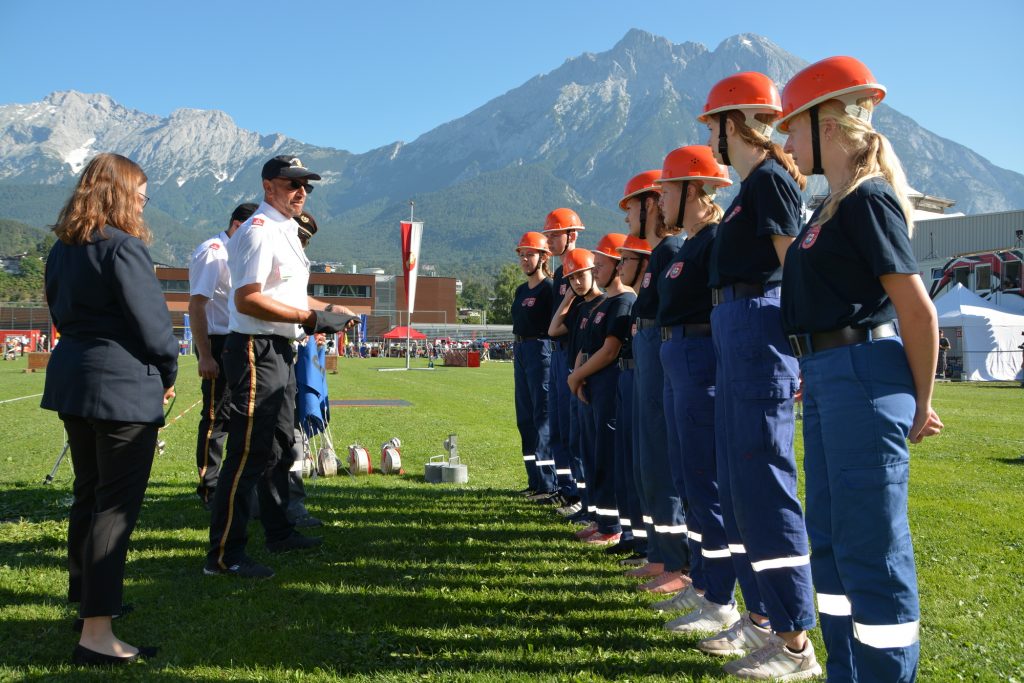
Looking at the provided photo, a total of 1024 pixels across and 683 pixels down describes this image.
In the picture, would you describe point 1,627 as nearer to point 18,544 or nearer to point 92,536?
point 92,536

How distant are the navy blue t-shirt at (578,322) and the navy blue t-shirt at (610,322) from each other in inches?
3.0

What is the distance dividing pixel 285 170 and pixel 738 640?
389 centimetres

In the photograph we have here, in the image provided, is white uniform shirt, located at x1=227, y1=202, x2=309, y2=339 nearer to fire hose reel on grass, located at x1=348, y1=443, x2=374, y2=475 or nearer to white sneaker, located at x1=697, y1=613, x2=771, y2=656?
white sneaker, located at x1=697, y1=613, x2=771, y2=656

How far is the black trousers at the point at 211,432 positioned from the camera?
6.51 m

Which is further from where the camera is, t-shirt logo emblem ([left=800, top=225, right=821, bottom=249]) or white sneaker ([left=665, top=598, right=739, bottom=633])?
white sneaker ([left=665, top=598, right=739, bottom=633])

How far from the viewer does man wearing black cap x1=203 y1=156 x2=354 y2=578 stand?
4.81 metres

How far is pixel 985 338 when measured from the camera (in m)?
33.8

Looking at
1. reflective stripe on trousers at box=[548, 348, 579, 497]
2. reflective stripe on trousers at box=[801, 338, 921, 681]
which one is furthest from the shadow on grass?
reflective stripe on trousers at box=[801, 338, 921, 681]

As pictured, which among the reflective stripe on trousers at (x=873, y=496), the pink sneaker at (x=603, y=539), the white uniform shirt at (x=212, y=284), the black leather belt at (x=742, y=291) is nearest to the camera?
the reflective stripe on trousers at (x=873, y=496)

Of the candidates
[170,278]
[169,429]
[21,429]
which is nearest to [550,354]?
[169,429]

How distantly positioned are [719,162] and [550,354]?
4.17 m

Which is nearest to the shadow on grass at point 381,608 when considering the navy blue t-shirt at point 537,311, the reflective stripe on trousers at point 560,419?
the reflective stripe on trousers at point 560,419

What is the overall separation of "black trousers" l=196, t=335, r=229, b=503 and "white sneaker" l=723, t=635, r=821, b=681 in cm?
462

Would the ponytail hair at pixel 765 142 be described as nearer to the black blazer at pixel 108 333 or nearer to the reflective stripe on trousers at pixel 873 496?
the reflective stripe on trousers at pixel 873 496
